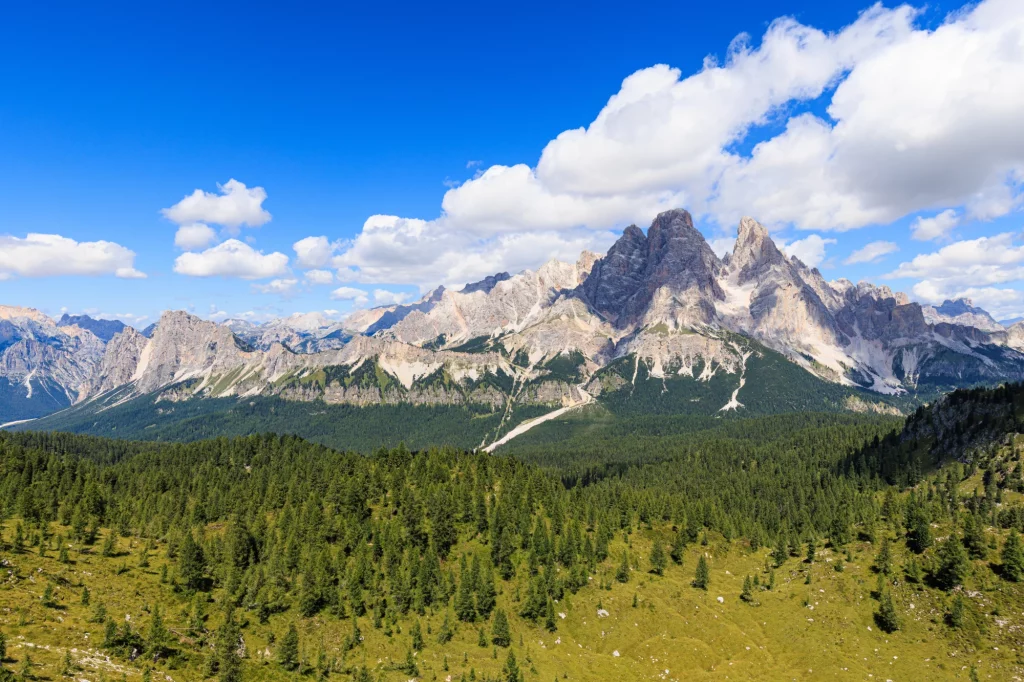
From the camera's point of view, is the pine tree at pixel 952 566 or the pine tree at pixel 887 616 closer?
the pine tree at pixel 887 616

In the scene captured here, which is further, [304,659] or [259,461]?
[259,461]

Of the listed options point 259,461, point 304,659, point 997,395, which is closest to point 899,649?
point 304,659

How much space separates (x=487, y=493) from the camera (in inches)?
6319

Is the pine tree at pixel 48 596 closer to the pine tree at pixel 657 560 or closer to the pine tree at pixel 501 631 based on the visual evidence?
the pine tree at pixel 501 631

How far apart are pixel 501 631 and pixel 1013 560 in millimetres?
99014

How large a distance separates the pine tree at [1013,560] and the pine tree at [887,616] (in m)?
22.5

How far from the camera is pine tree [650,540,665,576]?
424 feet

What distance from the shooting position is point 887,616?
4178 inches

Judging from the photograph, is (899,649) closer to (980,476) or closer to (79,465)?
(980,476)

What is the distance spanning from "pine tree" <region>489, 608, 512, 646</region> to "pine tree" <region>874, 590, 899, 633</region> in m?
71.3

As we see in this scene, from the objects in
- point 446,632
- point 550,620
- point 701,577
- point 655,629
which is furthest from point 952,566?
point 446,632

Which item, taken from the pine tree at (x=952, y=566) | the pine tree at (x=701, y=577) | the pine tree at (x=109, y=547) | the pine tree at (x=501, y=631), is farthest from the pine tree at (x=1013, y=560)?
the pine tree at (x=109, y=547)

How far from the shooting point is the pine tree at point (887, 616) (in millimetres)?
105812

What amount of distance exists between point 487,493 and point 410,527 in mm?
33690
